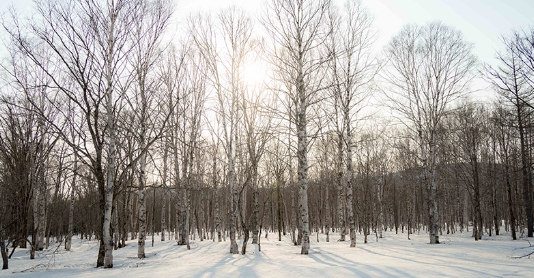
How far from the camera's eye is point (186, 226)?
755 inches

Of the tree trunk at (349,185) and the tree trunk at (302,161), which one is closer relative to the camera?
the tree trunk at (302,161)

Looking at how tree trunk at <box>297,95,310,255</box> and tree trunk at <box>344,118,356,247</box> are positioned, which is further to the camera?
tree trunk at <box>344,118,356,247</box>

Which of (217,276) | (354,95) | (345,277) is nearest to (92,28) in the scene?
(217,276)

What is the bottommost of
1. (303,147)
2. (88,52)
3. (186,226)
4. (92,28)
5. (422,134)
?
(186,226)

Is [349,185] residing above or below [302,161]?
below

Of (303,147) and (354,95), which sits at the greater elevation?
(354,95)

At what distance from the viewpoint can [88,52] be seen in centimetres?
1002

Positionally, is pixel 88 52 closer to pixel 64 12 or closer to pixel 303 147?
pixel 64 12

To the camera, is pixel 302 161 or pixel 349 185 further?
pixel 349 185

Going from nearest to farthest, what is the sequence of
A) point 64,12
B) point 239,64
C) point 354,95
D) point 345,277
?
point 345,277, point 64,12, point 239,64, point 354,95

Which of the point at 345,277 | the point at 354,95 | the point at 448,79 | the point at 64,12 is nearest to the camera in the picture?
A: the point at 345,277

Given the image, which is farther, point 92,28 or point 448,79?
point 448,79

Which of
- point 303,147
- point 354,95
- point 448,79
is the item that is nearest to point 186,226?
point 303,147

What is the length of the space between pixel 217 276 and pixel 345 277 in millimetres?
2871
